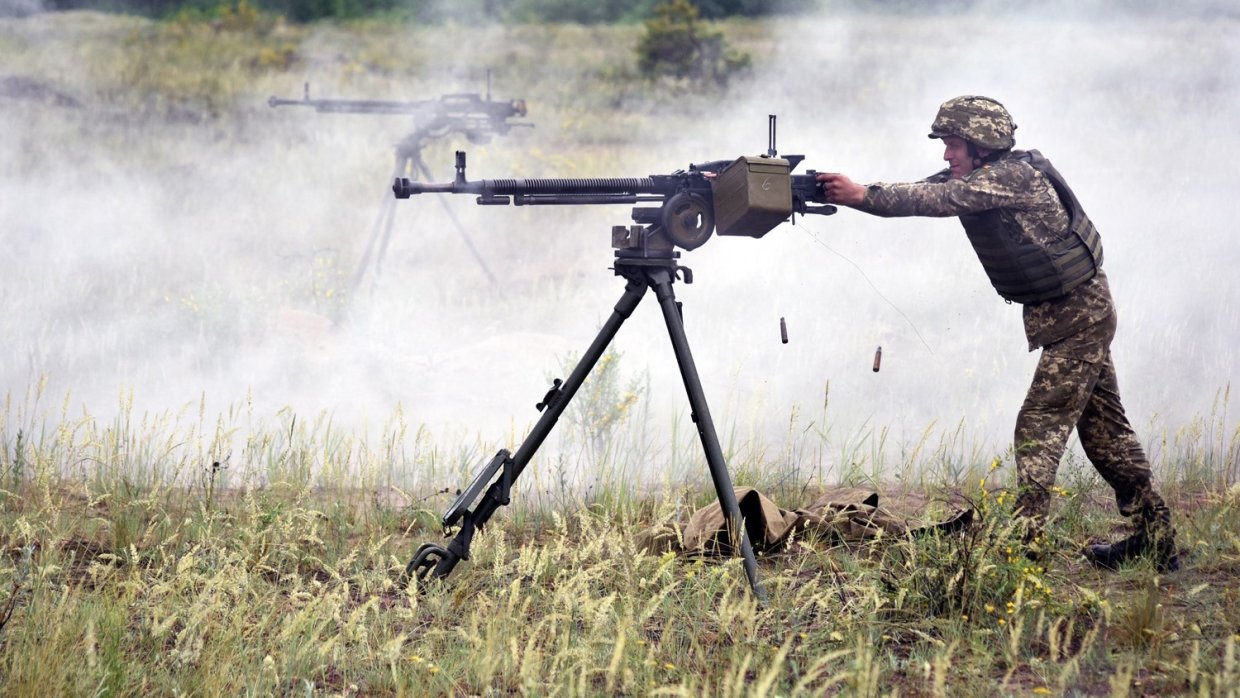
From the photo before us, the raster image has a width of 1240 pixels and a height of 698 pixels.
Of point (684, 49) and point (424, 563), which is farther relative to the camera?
point (684, 49)

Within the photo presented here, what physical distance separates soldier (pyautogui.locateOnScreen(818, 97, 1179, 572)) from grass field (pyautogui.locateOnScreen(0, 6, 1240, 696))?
28 centimetres

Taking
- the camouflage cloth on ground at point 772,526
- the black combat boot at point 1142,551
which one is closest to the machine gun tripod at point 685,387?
the camouflage cloth on ground at point 772,526

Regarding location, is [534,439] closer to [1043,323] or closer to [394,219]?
[1043,323]

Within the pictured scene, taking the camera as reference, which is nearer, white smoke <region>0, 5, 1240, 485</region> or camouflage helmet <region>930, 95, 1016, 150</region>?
camouflage helmet <region>930, 95, 1016, 150</region>

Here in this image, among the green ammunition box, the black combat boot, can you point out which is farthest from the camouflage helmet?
the black combat boot

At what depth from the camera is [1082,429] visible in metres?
4.48

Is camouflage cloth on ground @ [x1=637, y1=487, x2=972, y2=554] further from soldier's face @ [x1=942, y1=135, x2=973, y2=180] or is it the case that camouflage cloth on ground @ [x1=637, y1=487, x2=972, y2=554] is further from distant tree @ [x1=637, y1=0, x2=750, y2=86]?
distant tree @ [x1=637, y1=0, x2=750, y2=86]

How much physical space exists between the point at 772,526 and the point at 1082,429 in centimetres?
118

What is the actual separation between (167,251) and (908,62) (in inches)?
315

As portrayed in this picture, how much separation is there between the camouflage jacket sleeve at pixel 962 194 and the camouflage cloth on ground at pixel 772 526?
3.52 ft

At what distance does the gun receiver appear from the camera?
3.81 metres

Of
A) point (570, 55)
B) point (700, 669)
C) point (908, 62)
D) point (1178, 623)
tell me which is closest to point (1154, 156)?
point (908, 62)

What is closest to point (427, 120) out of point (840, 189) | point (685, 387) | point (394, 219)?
point (394, 219)

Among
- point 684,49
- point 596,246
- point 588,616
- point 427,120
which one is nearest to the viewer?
point 588,616
